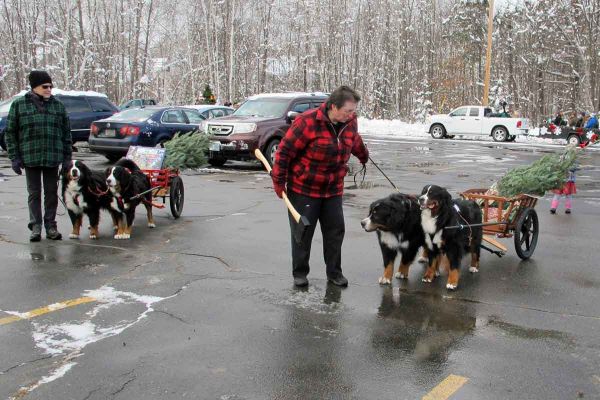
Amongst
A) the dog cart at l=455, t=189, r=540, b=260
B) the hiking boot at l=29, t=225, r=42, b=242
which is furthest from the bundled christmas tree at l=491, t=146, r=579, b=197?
the hiking boot at l=29, t=225, r=42, b=242

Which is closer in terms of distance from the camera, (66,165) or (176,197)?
(66,165)

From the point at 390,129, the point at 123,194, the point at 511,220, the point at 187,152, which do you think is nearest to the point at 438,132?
the point at 390,129

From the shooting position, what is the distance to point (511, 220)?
7.19 metres

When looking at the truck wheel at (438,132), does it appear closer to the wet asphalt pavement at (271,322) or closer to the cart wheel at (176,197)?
the wet asphalt pavement at (271,322)

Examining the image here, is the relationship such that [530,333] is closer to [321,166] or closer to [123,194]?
[321,166]

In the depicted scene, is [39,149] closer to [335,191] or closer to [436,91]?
[335,191]

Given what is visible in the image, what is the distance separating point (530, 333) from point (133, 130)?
1414 cm

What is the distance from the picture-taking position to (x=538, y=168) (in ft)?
25.4

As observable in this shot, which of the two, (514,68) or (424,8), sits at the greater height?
(424,8)

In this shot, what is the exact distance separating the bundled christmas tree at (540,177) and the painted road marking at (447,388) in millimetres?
3982

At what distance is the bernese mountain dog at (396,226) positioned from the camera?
593cm

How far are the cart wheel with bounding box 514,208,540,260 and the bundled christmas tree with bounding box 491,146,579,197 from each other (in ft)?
1.09

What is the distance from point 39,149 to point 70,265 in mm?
1831

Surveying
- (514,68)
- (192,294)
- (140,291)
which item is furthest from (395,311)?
(514,68)
